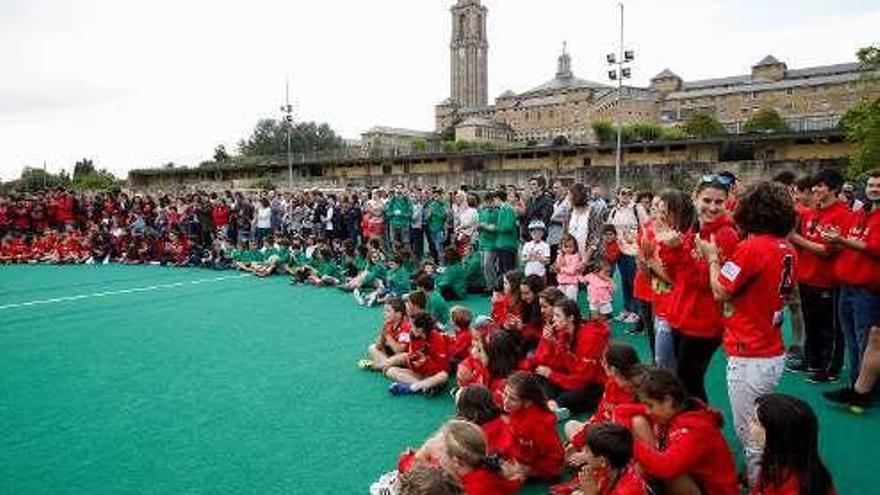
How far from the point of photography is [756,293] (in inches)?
128

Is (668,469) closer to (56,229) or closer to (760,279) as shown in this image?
(760,279)

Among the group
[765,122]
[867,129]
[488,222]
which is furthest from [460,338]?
[765,122]

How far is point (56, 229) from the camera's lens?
61.3 ft

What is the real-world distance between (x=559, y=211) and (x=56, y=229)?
51.6ft

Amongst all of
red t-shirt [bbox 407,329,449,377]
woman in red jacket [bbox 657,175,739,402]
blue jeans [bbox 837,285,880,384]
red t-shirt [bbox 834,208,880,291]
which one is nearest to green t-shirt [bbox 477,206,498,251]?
red t-shirt [bbox 407,329,449,377]

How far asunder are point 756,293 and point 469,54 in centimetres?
10782

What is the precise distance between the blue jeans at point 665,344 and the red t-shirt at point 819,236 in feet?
5.97

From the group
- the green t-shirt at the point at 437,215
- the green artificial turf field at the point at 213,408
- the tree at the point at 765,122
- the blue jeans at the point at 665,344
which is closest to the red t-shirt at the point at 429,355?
the green artificial turf field at the point at 213,408

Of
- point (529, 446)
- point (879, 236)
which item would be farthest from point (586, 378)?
point (879, 236)

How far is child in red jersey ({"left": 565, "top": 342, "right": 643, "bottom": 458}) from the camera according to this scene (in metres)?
3.71

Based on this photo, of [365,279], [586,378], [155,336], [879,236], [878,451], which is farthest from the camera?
[365,279]

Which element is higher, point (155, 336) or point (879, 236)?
point (879, 236)

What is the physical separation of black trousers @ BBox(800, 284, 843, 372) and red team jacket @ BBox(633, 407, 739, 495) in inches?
121

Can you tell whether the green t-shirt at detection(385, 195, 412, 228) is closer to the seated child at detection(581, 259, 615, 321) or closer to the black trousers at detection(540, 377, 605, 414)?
the seated child at detection(581, 259, 615, 321)
